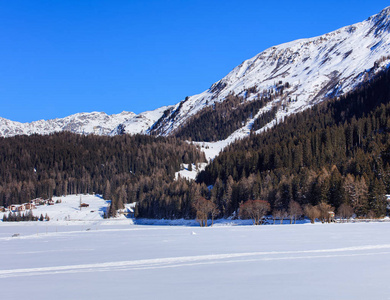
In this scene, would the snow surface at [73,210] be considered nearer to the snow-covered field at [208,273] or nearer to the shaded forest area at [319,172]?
the shaded forest area at [319,172]

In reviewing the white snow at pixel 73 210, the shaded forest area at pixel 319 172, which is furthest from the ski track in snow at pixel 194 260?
the white snow at pixel 73 210

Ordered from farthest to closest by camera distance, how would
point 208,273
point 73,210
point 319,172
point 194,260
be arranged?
point 73,210, point 319,172, point 194,260, point 208,273

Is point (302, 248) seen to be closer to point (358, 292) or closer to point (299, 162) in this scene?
point (358, 292)

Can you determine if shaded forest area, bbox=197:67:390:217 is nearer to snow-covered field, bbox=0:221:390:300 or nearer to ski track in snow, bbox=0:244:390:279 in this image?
snow-covered field, bbox=0:221:390:300

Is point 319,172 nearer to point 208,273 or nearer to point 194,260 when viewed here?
point 194,260

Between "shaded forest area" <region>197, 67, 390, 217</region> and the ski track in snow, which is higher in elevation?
"shaded forest area" <region>197, 67, 390, 217</region>

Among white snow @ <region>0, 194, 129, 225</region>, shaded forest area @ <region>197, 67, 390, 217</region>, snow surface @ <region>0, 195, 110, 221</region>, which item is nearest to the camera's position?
shaded forest area @ <region>197, 67, 390, 217</region>

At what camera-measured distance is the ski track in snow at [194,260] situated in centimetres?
2495

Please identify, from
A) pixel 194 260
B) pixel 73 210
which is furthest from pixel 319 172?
pixel 73 210

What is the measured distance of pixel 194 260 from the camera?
27.9 metres

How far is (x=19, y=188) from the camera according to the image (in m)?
192

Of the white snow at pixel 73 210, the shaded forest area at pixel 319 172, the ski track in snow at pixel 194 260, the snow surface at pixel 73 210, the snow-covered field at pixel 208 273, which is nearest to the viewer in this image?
the snow-covered field at pixel 208 273

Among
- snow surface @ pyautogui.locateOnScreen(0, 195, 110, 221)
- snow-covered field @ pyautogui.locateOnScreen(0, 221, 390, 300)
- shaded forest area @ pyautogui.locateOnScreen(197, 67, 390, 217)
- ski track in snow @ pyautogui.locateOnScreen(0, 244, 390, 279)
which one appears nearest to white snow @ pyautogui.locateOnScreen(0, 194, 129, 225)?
snow surface @ pyautogui.locateOnScreen(0, 195, 110, 221)

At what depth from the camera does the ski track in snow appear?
25.0 m
